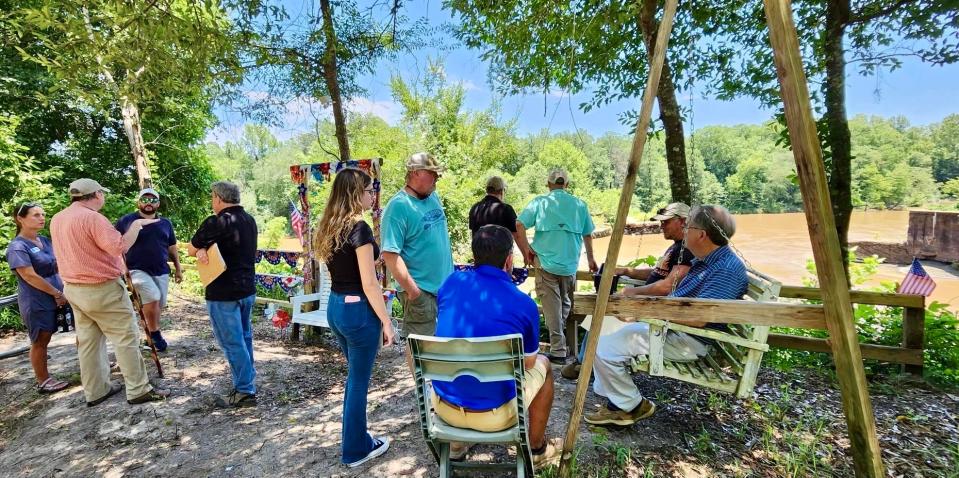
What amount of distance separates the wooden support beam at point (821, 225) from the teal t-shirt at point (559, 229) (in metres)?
2.12

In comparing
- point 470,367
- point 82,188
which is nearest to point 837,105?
point 470,367

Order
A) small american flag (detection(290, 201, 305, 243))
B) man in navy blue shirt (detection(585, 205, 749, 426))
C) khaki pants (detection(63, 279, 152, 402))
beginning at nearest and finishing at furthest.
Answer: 1. man in navy blue shirt (detection(585, 205, 749, 426))
2. khaki pants (detection(63, 279, 152, 402))
3. small american flag (detection(290, 201, 305, 243))

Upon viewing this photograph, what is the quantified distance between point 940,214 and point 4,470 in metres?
26.1

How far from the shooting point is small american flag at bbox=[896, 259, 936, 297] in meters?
3.67

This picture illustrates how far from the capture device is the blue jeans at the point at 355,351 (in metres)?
2.29

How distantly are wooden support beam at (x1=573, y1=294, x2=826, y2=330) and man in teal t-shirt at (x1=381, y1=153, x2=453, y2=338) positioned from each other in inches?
42.8

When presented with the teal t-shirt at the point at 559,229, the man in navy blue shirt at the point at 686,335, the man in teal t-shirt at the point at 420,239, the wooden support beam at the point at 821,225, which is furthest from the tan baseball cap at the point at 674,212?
the man in teal t-shirt at the point at 420,239

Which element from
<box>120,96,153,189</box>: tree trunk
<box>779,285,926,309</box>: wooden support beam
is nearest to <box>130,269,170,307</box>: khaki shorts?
<box>120,96,153,189</box>: tree trunk

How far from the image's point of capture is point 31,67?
24.8 feet

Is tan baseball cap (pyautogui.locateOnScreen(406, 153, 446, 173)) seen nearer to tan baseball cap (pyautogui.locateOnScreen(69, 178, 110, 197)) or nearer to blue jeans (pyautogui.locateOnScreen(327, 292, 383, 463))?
blue jeans (pyautogui.locateOnScreen(327, 292, 383, 463))

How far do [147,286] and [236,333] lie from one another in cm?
188

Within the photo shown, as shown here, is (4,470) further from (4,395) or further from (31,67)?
(31,67)

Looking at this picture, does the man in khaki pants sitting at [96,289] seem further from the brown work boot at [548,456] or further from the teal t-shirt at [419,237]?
the brown work boot at [548,456]

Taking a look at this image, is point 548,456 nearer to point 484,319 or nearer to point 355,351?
point 484,319
